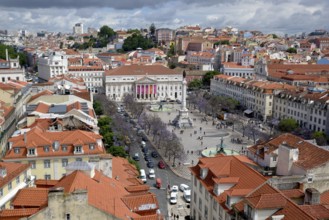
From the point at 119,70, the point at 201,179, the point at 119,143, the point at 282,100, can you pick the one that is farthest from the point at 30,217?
the point at 119,70

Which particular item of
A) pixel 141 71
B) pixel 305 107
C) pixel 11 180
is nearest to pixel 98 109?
pixel 305 107

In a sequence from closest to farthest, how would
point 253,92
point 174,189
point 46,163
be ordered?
1. point 46,163
2. point 174,189
3. point 253,92

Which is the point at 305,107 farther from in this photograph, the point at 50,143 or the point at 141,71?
the point at 141,71

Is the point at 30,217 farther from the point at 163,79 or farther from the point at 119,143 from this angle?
the point at 163,79

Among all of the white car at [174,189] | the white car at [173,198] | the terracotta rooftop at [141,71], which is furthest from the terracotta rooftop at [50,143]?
the terracotta rooftop at [141,71]

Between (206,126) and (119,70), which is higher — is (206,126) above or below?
below

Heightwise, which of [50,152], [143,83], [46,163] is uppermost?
[50,152]

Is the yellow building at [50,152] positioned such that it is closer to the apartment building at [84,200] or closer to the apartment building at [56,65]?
the apartment building at [84,200]
